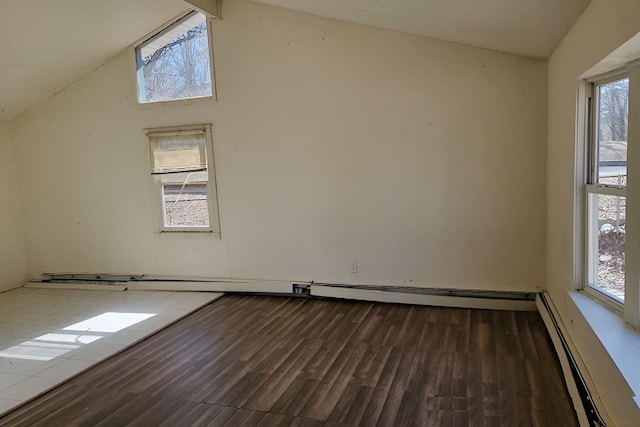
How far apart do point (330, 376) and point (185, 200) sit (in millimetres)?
2986

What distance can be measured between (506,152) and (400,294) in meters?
1.64

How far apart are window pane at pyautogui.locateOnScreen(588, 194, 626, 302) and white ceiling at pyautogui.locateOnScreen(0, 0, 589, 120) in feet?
3.51

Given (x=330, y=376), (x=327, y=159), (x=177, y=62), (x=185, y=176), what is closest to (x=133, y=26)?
(x=177, y=62)

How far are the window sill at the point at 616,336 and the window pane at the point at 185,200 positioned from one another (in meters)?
3.78

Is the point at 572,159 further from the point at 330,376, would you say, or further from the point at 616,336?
the point at 330,376

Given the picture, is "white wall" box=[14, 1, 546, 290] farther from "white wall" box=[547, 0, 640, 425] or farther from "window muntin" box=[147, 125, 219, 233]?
"white wall" box=[547, 0, 640, 425]

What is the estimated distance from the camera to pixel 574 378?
7.75 ft

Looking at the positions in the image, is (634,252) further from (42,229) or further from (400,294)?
(42,229)

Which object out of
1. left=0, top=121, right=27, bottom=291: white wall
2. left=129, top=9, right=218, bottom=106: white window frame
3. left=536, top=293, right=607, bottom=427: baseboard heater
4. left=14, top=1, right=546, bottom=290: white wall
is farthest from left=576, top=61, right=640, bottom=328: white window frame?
left=0, top=121, right=27, bottom=291: white wall

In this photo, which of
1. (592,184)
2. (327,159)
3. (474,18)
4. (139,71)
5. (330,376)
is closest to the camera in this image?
(592,184)

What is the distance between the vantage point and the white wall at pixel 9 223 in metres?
5.41

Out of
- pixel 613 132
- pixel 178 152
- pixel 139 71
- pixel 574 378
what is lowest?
pixel 574 378

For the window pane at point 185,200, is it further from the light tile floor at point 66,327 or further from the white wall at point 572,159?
the white wall at point 572,159

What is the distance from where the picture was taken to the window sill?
1648mm
